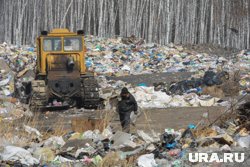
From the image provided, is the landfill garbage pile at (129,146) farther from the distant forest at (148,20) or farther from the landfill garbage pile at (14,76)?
the distant forest at (148,20)

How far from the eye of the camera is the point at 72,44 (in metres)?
16.5

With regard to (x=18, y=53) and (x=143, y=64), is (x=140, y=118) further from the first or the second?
(x=18, y=53)

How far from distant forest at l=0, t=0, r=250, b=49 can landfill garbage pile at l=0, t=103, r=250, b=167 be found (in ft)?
59.7

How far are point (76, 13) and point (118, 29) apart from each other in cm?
201

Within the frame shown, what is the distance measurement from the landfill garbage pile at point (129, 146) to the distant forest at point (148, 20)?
18.2m

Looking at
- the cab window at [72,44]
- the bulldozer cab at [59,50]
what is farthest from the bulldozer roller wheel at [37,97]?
the cab window at [72,44]

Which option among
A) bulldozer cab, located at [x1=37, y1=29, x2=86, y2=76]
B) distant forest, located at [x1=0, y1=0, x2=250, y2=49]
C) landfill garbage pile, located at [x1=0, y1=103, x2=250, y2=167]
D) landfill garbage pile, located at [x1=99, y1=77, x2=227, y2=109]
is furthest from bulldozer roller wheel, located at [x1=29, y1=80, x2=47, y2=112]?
distant forest, located at [x1=0, y1=0, x2=250, y2=49]

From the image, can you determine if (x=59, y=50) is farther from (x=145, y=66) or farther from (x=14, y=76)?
(x=145, y=66)

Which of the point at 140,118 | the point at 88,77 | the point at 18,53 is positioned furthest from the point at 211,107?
the point at 18,53

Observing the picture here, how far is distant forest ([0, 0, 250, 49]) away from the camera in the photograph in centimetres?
2856

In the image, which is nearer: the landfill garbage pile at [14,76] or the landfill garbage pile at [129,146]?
the landfill garbage pile at [129,146]

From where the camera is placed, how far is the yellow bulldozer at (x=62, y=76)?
15.6m

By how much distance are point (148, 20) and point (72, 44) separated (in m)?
12.5

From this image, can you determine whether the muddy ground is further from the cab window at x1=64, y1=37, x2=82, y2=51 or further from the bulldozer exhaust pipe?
the cab window at x1=64, y1=37, x2=82, y2=51
